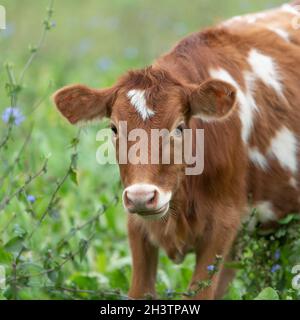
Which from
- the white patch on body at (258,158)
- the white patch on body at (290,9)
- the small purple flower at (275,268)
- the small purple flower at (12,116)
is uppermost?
the white patch on body at (290,9)

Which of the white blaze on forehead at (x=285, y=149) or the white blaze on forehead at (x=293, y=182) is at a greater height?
the white blaze on forehead at (x=285, y=149)

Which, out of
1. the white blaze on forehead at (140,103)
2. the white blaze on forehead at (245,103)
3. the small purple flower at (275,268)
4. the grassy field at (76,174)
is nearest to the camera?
the white blaze on forehead at (140,103)

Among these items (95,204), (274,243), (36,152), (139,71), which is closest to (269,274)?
(274,243)

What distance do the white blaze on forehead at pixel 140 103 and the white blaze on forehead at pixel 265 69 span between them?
0.99 m

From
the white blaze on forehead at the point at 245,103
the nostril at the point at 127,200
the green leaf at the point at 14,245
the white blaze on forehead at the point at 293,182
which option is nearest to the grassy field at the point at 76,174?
the green leaf at the point at 14,245

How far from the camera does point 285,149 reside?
5.84 metres

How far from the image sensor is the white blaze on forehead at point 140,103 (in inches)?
196

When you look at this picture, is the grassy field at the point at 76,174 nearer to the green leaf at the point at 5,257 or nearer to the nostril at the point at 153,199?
the green leaf at the point at 5,257

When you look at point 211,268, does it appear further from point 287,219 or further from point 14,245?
point 14,245

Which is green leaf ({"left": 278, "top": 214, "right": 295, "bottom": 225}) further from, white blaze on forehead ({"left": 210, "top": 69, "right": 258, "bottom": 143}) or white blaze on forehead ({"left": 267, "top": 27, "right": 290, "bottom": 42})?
white blaze on forehead ({"left": 267, "top": 27, "right": 290, "bottom": 42})

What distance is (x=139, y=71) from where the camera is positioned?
521 cm

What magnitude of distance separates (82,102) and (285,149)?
1336mm

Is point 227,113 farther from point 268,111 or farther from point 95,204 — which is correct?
point 95,204

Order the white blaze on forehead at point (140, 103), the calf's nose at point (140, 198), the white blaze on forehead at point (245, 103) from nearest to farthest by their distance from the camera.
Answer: the calf's nose at point (140, 198), the white blaze on forehead at point (140, 103), the white blaze on forehead at point (245, 103)
